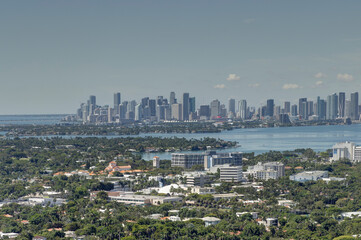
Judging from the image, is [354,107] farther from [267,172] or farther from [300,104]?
[267,172]

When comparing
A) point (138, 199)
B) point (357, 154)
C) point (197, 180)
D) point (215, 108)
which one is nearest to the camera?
point (138, 199)

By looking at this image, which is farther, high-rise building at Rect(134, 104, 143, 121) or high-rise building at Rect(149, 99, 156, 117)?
high-rise building at Rect(149, 99, 156, 117)

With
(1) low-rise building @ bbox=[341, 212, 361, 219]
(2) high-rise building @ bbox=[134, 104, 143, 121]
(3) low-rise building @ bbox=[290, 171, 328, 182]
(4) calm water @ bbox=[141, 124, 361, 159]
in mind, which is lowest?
(1) low-rise building @ bbox=[341, 212, 361, 219]

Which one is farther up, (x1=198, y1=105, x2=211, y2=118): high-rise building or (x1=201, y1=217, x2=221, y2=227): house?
(x1=198, y1=105, x2=211, y2=118): high-rise building

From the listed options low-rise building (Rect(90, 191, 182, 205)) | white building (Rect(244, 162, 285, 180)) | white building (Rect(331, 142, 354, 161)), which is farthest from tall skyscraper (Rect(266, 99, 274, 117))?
low-rise building (Rect(90, 191, 182, 205))

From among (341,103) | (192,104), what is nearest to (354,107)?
(341,103)

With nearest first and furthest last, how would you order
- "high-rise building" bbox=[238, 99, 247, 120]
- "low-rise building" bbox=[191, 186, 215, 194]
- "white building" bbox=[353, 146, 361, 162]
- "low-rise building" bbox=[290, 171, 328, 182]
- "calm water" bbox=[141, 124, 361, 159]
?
"low-rise building" bbox=[191, 186, 215, 194]
"low-rise building" bbox=[290, 171, 328, 182]
"white building" bbox=[353, 146, 361, 162]
"calm water" bbox=[141, 124, 361, 159]
"high-rise building" bbox=[238, 99, 247, 120]

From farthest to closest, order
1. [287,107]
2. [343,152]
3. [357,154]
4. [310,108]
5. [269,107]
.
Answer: [287,107], [310,108], [269,107], [357,154], [343,152]

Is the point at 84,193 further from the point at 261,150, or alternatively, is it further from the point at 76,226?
the point at 261,150

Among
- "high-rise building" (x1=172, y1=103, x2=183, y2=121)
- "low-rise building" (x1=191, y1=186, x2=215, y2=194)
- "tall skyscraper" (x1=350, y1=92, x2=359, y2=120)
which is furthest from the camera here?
"high-rise building" (x1=172, y1=103, x2=183, y2=121)

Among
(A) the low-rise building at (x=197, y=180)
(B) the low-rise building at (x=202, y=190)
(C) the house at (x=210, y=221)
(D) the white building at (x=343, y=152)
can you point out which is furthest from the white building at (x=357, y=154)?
(C) the house at (x=210, y=221)

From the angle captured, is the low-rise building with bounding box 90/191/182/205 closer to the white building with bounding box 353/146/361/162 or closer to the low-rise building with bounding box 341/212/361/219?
the low-rise building with bounding box 341/212/361/219

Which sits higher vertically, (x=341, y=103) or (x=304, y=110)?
(x=341, y=103)
